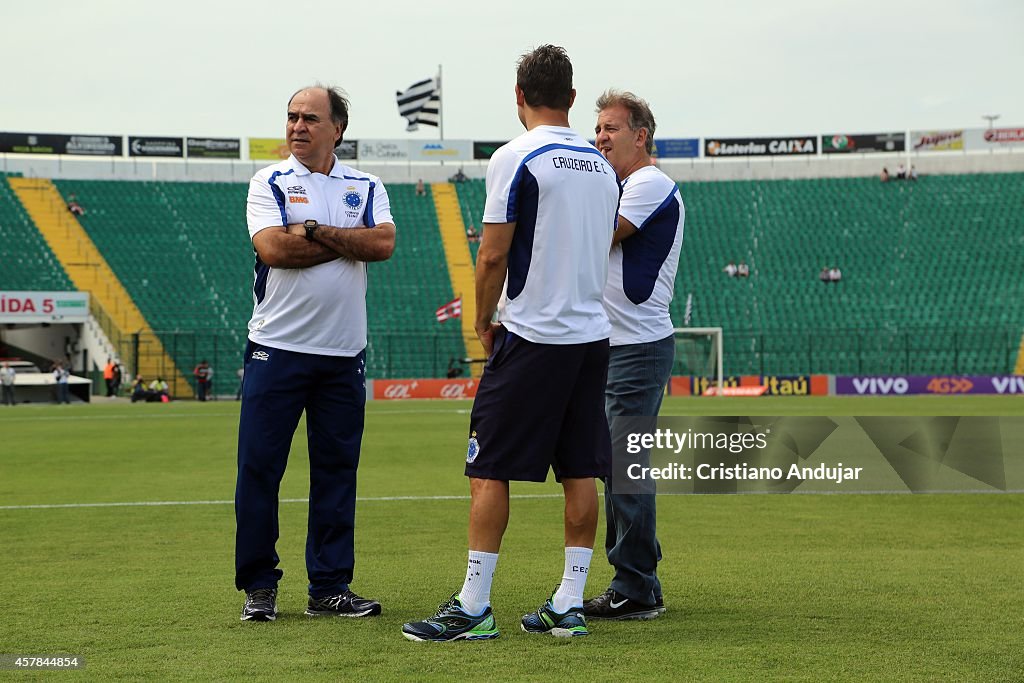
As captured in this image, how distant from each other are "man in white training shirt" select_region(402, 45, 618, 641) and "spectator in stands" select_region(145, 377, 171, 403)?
34.4 meters

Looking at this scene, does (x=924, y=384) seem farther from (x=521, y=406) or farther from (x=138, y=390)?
(x=521, y=406)

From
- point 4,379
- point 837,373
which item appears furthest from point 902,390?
point 4,379

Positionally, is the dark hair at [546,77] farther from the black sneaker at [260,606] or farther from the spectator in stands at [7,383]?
the spectator in stands at [7,383]

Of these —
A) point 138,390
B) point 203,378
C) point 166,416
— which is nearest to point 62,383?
point 138,390

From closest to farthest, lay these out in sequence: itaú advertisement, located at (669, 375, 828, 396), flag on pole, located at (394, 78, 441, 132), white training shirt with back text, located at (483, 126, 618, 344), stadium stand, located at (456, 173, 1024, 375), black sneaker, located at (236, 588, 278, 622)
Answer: white training shirt with back text, located at (483, 126, 618, 344)
black sneaker, located at (236, 588, 278, 622)
itaú advertisement, located at (669, 375, 828, 396)
stadium stand, located at (456, 173, 1024, 375)
flag on pole, located at (394, 78, 441, 132)

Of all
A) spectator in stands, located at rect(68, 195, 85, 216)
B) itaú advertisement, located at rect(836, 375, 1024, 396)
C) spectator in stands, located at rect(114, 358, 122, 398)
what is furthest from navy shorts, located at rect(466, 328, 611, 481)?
spectator in stands, located at rect(68, 195, 85, 216)

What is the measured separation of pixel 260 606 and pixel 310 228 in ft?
5.23

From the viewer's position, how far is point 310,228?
16.8 ft

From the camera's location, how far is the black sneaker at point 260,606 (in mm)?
4973

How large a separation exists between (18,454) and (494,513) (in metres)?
12.7

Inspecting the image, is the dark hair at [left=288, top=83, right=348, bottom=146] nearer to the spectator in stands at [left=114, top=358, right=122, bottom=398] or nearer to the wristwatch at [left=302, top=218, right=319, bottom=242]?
the wristwatch at [left=302, top=218, right=319, bottom=242]

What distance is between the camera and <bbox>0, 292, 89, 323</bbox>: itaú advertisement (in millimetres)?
39312

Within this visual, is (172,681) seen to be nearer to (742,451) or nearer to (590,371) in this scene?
(590,371)

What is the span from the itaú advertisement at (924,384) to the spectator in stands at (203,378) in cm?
2060
